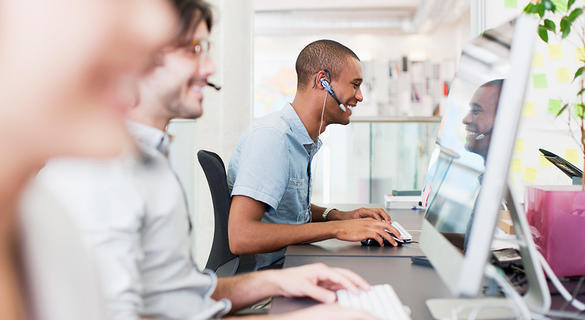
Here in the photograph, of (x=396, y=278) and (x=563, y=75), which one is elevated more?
(x=563, y=75)

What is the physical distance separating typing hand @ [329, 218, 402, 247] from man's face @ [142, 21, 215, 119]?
696 millimetres

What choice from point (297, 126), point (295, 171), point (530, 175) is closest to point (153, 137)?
point (295, 171)

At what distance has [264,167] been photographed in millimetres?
1576

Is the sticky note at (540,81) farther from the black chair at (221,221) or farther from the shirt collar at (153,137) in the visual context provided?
the shirt collar at (153,137)

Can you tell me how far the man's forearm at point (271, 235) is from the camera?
146 centimetres

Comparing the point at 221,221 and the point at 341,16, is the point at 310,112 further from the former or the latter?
the point at 341,16

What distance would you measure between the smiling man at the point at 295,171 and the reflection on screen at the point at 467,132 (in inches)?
18.9

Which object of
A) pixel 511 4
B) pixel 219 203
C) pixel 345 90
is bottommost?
pixel 219 203

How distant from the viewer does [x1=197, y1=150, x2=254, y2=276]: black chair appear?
1602 mm

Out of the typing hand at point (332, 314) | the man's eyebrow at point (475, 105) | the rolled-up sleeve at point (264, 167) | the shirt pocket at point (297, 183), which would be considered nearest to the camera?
the typing hand at point (332, 314)

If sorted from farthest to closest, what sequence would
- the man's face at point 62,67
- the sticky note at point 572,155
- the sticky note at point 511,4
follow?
the sticky note at point 511,4
the sticky note at point 572,155
the man's face at point 62,67

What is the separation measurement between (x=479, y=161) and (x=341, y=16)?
6892mm

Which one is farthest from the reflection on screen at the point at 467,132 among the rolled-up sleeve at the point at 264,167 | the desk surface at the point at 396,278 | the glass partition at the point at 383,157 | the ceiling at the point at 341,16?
the ceiling at the point at 341,16

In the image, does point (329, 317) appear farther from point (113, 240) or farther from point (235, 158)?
point (235, 158)
